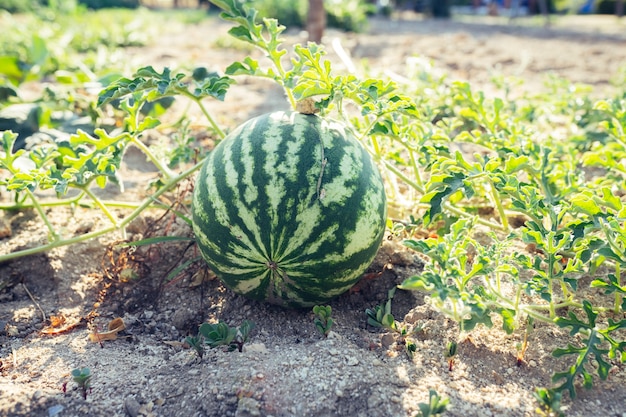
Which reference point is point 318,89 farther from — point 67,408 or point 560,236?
point 67,408

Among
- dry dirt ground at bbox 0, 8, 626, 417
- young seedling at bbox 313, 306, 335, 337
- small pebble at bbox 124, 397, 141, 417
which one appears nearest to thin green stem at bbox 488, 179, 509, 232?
dry dirt ground at bbox 0, 8, 626, 417

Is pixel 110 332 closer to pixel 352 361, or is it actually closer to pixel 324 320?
pixel 324 320

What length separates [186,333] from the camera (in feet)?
7.82

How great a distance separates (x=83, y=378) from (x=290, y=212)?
87 centimetres

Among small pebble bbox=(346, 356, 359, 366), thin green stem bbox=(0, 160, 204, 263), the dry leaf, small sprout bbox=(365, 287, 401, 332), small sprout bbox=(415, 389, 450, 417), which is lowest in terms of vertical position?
the dry leaf

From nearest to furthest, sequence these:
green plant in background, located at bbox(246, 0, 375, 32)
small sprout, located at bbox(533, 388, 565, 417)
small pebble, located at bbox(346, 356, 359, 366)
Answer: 1. small sprout, located at bbox(533, 388, 565, 417)
2. small pebble, located at bbox(346, 356, 359, 366)
3. green plant in background, located at bbox(246, 0, 375, 32)

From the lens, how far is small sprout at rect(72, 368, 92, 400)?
1907mm

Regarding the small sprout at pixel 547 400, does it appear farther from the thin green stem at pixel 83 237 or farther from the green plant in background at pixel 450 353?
the thin green stem at pixel 83 237

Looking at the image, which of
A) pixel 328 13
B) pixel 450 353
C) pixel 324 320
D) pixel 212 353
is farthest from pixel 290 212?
pixel 328 13

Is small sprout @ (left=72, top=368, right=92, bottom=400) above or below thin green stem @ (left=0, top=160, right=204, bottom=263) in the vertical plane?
below

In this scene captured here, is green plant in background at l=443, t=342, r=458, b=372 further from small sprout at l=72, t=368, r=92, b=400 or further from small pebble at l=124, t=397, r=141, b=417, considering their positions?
small sprout at l=72, t=368, r=92, b=400

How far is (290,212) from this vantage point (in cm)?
206

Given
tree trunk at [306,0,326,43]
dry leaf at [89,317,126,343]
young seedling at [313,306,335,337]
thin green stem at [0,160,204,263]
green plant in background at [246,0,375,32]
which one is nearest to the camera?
young seedling at [313,306,335,337]

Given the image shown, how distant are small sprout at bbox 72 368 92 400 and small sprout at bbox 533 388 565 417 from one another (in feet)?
4.74
